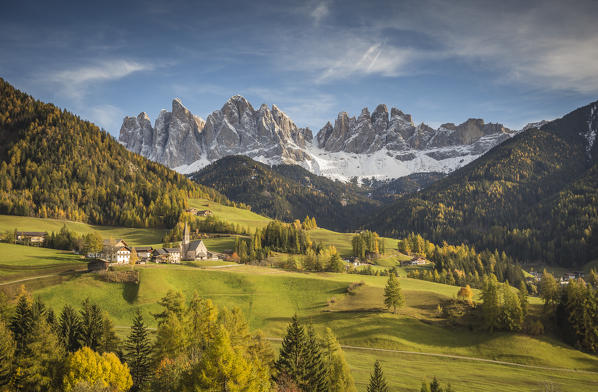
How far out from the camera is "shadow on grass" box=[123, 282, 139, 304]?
75.4 meters

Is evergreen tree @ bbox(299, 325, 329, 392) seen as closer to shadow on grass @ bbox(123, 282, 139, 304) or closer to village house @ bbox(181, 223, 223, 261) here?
shadow on grass @ bbox(123, 282, 139, 304)

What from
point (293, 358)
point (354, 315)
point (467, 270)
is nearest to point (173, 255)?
point (354, 315)

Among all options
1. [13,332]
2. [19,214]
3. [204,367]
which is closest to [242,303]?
[13,332]

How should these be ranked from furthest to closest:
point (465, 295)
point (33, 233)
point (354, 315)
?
point (33, 233) → point (465, 295) → point (354, 315)

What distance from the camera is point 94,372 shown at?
3416cm

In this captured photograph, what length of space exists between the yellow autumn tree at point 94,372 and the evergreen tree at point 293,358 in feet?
47.9

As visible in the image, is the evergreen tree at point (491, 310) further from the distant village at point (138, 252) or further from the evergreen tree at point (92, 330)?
the distant village at point (138, 252)

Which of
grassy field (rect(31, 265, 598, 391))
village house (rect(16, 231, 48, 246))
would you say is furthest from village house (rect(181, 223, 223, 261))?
village house (rect(16, 231, 48, 246))

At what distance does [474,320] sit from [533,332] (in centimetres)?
949

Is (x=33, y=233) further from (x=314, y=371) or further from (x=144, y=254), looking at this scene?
(x=314, y=371)

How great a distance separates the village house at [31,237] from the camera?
117 m

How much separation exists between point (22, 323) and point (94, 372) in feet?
39.2

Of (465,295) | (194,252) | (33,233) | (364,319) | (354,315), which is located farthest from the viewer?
(33,233)

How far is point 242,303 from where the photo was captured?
78625mm
